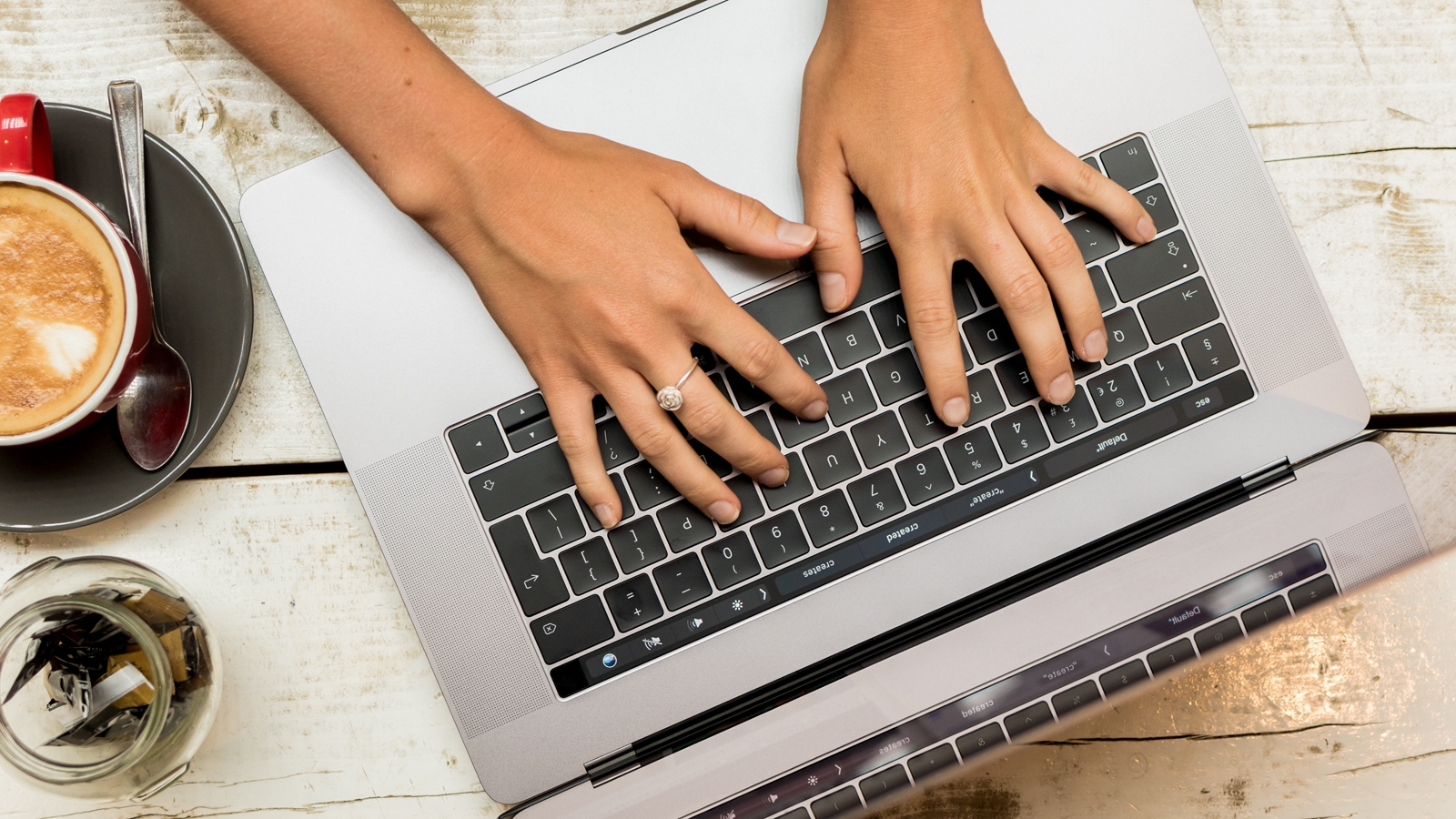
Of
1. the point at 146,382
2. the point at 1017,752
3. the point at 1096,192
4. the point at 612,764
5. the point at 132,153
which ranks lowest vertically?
the point at 1017,752

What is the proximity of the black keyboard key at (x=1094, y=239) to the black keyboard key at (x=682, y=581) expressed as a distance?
32cm

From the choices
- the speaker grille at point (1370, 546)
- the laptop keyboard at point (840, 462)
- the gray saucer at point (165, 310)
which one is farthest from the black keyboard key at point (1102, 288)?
the gray saucer at point (165, 310)

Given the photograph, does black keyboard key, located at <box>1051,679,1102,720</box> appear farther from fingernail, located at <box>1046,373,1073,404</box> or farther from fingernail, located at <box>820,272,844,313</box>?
fingernail, located at <box>820,272,844,313</box>

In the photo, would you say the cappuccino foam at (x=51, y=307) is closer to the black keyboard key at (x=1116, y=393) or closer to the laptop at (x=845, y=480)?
the laptop at (x=845, y=480)

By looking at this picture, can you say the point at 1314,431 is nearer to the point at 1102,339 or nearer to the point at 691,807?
the point at 1102,339

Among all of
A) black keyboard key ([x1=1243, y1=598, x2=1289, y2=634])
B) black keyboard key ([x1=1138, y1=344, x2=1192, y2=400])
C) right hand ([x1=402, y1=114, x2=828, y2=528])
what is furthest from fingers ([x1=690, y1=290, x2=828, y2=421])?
black keyboard key ([x1=1243, y1=598, x2=1289, y2=634])

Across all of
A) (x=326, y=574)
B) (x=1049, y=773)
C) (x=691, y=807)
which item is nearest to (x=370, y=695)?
(x=326, y=574)

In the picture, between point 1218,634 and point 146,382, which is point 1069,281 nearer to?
point 1218,634

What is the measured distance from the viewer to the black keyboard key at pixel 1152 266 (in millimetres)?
536

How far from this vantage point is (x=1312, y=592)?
542 millimetres

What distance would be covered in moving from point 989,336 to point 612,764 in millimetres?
374

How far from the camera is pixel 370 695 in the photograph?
60cm

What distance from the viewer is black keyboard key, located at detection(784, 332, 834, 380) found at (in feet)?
1.72

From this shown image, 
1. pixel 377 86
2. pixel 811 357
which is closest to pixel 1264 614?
pixel 811 357
